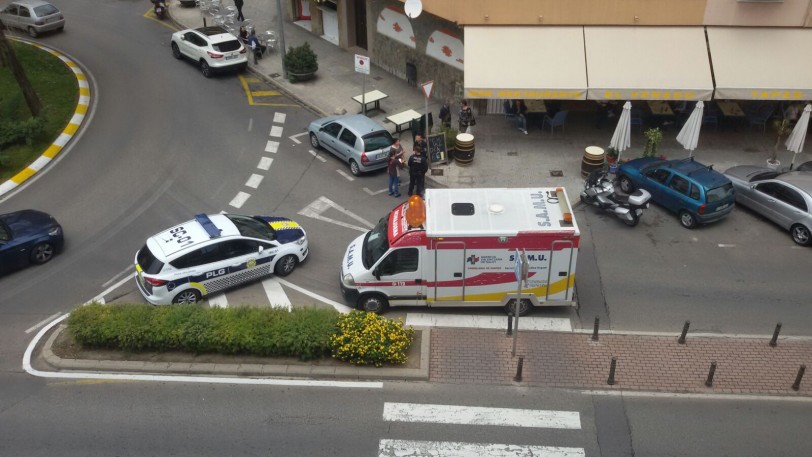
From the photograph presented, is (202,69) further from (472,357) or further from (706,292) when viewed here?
(706,292)

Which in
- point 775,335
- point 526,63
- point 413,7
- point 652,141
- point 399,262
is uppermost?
point 413,7

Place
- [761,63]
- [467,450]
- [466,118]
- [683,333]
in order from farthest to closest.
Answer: [466,118], [761,63], [683,333], [467,450]

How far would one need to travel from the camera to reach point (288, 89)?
28234 millimetres

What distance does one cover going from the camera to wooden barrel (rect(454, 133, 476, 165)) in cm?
2261

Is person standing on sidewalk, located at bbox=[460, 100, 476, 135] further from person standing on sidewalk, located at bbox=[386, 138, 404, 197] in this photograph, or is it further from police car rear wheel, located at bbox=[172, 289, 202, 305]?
police car rear wheel, located at bbox=[172, 289, 202, 305]

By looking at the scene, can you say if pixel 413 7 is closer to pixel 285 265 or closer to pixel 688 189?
pixel 285 265

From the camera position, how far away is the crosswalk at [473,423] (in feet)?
41.2

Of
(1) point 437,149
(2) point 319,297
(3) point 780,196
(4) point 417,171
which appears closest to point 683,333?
(3) point 780,196

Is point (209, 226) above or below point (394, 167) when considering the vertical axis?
above

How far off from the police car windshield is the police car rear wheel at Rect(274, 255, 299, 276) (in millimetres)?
625

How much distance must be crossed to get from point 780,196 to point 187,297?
16.1 metres

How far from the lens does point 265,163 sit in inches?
918

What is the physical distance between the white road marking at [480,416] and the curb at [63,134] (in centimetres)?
1574

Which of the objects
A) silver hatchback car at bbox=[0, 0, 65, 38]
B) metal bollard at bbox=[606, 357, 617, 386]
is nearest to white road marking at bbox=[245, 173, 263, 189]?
metal bollard at bbox=[606, 357, 617, 386]
